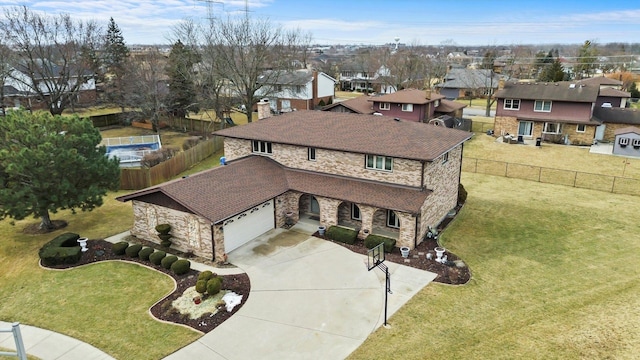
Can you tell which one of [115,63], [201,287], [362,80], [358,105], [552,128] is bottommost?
[201,287]

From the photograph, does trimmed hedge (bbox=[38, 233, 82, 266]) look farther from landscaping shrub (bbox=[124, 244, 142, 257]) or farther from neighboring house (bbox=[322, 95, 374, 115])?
neighboring house (bbox=[322, 95, 374, 115])

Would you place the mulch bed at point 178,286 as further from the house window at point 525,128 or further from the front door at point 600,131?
the front door at point 600,131

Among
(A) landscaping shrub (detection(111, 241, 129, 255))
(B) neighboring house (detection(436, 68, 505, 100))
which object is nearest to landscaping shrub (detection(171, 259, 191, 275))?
(A) landscaping shrub (detection(111, 241, 129, 255))

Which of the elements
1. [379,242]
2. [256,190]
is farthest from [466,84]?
[256,190]

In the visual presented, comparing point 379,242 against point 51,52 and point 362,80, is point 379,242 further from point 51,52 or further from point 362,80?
point 362,80

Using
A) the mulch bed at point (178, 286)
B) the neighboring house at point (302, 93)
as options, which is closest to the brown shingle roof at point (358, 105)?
the neighboring house at point (302, 93)

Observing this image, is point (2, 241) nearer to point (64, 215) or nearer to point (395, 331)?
point (64, 215)
